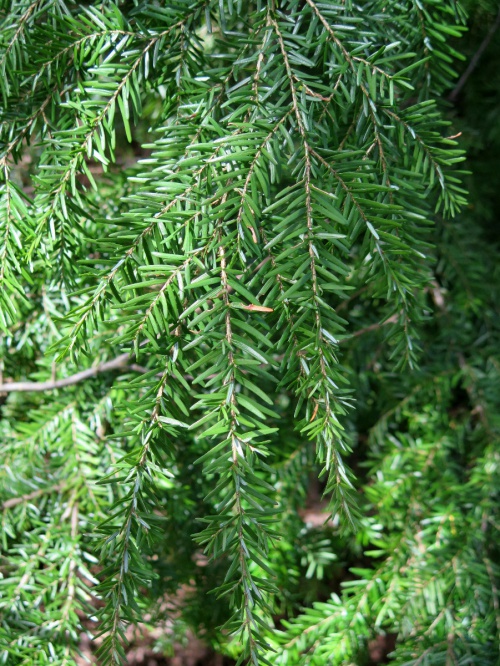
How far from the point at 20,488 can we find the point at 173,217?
482mm

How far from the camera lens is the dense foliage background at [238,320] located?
42 cm

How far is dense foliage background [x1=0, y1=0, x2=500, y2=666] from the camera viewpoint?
0.42 m

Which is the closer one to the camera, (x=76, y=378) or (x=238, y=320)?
(x=238, y=320)

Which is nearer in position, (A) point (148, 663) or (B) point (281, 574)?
(B) point (281, 574)

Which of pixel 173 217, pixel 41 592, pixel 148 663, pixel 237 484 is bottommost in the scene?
pixel 148 663

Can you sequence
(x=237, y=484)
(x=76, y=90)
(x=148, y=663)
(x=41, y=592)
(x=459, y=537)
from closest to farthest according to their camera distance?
(x=237, y=484) → (x=76, y=90) → (x=41, y=592) → (x=459, y=537) → (x=148, y=663)

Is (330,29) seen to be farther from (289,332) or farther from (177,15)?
(289,332)

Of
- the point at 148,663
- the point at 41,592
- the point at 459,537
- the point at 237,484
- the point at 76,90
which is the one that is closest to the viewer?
the point at 237,484

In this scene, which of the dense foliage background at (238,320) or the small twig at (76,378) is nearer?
the dense foliage background at (238,320)

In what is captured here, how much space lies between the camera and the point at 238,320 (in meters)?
0.41

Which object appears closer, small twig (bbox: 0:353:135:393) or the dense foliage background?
the dense foliage background

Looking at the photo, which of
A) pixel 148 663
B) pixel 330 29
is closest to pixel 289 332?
pixel 330 29

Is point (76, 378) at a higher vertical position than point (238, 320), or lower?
lower

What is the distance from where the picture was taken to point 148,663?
110 cm
